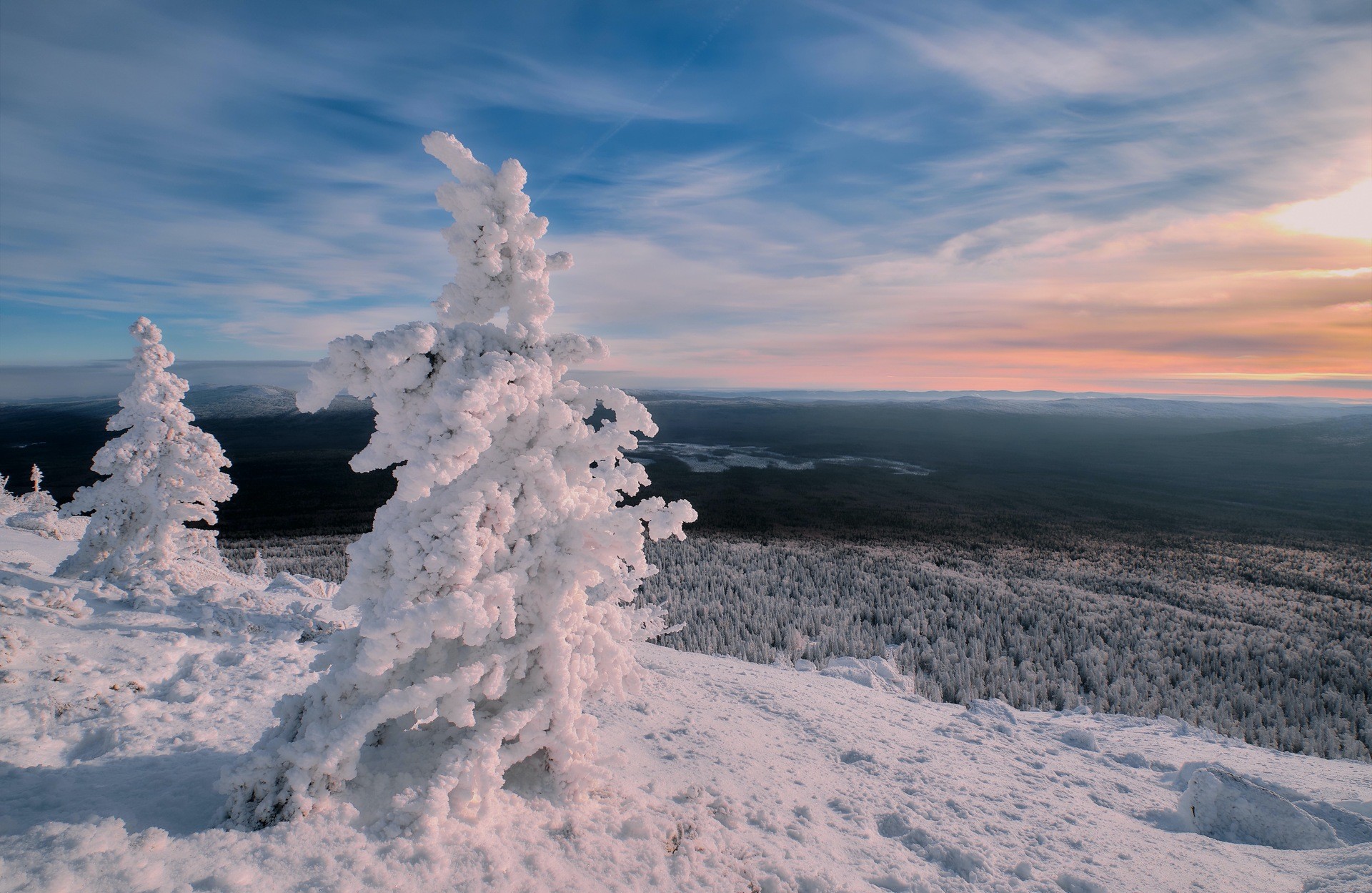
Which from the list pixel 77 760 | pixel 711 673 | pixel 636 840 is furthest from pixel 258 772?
pixel 711 673

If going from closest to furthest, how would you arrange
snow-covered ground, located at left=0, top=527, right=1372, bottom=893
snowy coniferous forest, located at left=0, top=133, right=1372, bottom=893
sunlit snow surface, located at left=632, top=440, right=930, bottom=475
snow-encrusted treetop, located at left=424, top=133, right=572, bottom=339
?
snow-covered ground, located at left=0, top=527, right=1372, bottom=893 < snowy coniferous forest, located at left=0, top=133, right=1372, bottom=893 < snow-encrusted treetop, located at left=424, top=133, right=572, bottom=339 < sunlit snow surface, located at left=632, top=440, right=930, bottom=475

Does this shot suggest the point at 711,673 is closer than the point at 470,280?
No

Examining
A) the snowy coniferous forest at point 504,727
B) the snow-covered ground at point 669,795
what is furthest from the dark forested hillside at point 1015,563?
the snowy coniferous forest at point 504,727

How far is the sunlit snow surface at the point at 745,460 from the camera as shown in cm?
7194

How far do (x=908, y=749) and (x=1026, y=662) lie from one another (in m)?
8.93

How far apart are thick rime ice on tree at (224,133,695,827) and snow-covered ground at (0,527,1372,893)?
0.40 meters

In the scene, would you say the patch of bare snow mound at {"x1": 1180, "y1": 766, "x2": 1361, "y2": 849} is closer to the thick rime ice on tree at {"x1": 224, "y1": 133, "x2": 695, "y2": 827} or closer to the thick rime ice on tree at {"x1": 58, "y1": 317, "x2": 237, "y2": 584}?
the thick rime ice on tree at {"x1": 224, "y1": 133, "x2": 695, "y2": 827}

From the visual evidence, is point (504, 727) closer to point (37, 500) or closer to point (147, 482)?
point (147, 482)

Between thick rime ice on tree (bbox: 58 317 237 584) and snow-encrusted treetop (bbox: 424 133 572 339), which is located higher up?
snow-encrusted treetop (bbox: 424 133 572 339)

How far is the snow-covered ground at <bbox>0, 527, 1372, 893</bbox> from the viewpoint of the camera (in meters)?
3.83

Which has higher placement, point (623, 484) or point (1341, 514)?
point (623, 484)

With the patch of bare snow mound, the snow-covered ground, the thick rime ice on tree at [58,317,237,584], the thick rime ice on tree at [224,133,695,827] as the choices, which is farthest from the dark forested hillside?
the thick rime ice on tree at [58,317,237,584]

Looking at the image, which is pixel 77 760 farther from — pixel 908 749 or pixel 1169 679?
pixel 1169 679

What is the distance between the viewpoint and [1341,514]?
1927 inches
